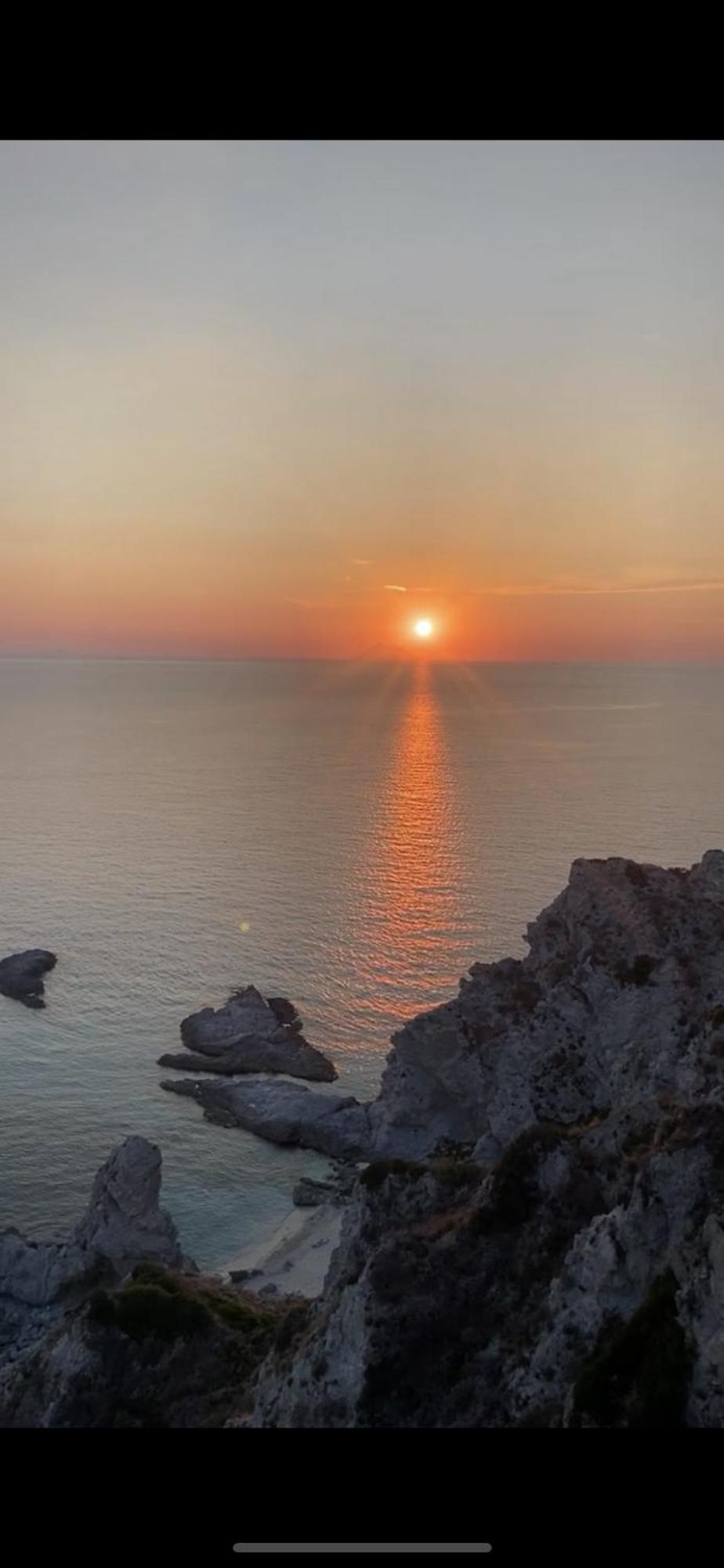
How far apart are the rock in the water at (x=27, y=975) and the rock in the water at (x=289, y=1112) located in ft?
39.8

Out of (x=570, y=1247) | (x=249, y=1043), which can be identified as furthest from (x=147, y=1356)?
(x=249, y=1043)

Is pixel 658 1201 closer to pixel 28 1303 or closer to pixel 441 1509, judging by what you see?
pixel 441 1509

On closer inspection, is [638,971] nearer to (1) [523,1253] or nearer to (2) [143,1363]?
(1) [523,1253]

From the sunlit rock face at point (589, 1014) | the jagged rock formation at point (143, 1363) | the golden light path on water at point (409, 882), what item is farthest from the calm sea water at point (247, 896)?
the jagged rock formation at point (143, 1363)

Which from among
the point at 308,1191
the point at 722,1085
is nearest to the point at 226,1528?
the point at 722,1085

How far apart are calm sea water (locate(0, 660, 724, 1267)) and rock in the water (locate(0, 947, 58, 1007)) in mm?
648

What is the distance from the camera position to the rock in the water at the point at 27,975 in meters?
54.2

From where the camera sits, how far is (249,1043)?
49.2 meters

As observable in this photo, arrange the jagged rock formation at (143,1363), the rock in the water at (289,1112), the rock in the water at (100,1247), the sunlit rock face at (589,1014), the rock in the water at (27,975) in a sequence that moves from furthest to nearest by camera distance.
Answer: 1. the rock in the water at (27,975)
2. the rock in the water at (289,1112)
3. the rock in the water at (100,1247)
4. the sunlit rock face at (589,1014)
5. the jagged rock formation at (143,1363)

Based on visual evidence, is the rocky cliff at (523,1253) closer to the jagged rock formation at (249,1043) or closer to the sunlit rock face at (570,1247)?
the sunlit rock face at (570,1247)

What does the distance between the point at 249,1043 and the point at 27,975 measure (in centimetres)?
1426

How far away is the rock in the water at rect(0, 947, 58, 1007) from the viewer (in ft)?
178
